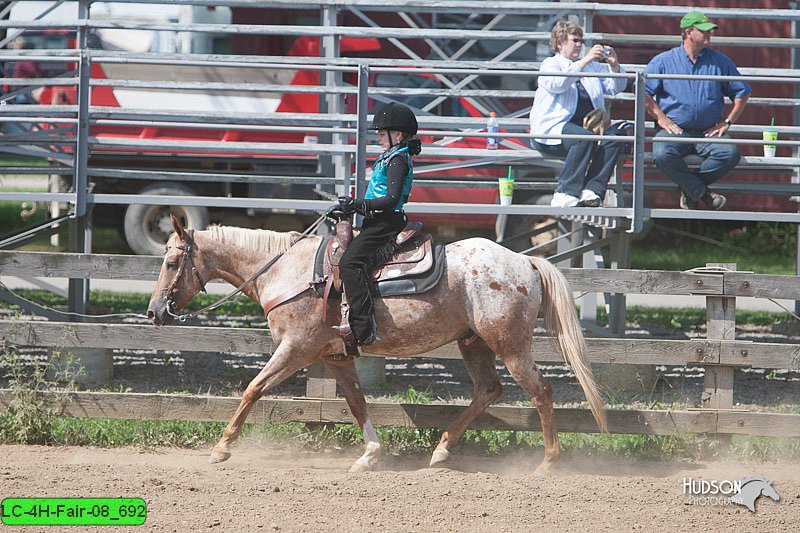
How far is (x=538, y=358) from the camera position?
7141mm

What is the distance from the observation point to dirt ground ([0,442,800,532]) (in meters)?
5.22

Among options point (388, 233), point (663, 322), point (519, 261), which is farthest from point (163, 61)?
point (663, 322)

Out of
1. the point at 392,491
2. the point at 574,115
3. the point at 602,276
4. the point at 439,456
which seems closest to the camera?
the point at 392,491

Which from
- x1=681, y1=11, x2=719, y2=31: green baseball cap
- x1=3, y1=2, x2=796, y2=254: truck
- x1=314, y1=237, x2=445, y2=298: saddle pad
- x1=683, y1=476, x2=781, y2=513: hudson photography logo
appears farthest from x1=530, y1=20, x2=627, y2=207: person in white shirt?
x1=3, y1=2, x2=796, y2=254: truck

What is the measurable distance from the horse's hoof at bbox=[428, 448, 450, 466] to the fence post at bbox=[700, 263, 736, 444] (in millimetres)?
1956

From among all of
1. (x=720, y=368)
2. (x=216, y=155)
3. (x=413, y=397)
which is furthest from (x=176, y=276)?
(x=216, y=155)

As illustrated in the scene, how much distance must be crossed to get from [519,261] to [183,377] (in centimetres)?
389

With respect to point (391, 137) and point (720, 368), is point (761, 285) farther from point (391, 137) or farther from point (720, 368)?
point (391, 137)

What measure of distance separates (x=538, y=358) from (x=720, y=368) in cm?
129

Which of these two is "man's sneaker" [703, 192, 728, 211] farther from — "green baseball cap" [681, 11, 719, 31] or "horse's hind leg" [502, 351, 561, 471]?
"horse's hind leg" [502, 351, 561, 471]

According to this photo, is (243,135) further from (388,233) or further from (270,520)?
(270,520)

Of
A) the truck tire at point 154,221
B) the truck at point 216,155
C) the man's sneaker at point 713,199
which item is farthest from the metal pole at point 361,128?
the truck tire at point 154,221

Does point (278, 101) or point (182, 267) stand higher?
point (278, 101)

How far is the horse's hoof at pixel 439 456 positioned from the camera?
6.54 meters
